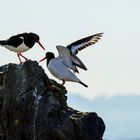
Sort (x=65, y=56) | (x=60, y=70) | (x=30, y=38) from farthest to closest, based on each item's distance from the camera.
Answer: (x=30, y=38) → (x=60, y=70) → (x=65, y=56)

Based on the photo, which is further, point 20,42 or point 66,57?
point 20,42

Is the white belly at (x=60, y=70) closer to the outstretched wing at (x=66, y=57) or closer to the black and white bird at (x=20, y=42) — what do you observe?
the outstretched wing at (x=66, y=57)

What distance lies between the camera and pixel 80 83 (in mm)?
30875

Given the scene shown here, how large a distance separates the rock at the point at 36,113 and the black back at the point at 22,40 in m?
3.84

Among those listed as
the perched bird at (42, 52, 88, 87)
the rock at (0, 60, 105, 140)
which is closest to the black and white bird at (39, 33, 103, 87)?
the perched bird at (42, 52, 88, 87)

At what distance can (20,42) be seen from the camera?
3088 centimetres

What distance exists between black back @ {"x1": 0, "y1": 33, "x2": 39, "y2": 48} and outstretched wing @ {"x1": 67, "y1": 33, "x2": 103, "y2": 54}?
1.33 m

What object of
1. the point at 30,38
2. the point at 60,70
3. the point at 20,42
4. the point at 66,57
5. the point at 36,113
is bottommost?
the point at 36,113

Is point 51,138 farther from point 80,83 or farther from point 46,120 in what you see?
point 80,83

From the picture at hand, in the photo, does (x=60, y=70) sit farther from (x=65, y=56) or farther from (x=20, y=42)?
(x=20, y=42)

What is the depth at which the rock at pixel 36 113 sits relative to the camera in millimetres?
25859

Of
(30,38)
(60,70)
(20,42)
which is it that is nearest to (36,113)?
(60,70)

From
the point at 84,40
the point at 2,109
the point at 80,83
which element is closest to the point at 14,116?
the point at 2,109

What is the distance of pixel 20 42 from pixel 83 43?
8.84 feet
